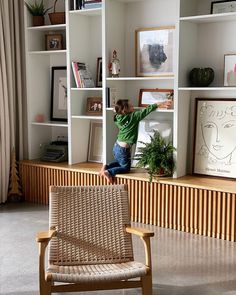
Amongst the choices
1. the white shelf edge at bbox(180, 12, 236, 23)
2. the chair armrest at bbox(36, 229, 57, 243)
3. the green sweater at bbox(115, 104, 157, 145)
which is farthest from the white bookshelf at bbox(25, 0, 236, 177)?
the chair armrest at bbox(36, 229, 57, 243)

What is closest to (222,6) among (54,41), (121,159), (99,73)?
(99,73)

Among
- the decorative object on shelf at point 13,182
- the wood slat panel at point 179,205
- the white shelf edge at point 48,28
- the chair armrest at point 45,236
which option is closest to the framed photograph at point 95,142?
the wood slat panel at point 179,205

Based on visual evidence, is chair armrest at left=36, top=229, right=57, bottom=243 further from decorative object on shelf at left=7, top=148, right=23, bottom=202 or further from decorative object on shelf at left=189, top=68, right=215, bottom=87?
decorative object on shelf at left=7, top=148, right=23, bottom=202

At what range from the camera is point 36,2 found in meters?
5.75

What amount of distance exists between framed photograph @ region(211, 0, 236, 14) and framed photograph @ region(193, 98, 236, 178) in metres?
0.81

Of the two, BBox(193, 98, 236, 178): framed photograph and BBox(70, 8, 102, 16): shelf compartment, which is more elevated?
BBox(70, 8, 102, 16): shelf compartment

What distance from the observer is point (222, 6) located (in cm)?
462

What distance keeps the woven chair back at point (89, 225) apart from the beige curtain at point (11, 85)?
229 cm

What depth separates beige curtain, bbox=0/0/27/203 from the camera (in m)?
5.45

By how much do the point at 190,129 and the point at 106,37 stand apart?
4.11 ft

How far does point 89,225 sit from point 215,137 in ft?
6.15

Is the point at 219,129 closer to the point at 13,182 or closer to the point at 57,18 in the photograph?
the point at 57,18

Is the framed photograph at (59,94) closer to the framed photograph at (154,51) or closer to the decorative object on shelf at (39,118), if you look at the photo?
the decorative object on shelf at (39,118)

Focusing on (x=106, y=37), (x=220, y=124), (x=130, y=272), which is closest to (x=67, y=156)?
(x=106, y=37)
